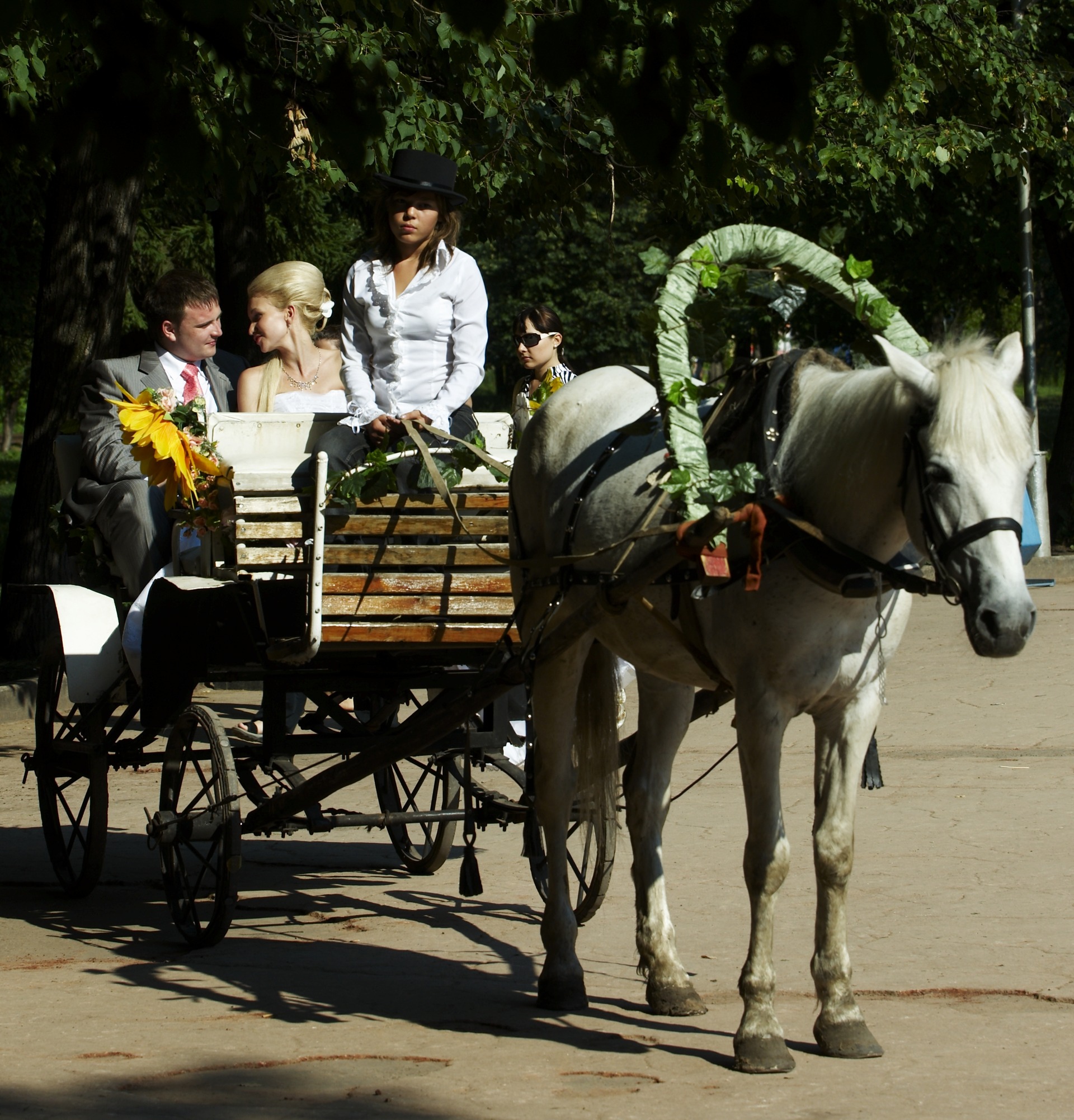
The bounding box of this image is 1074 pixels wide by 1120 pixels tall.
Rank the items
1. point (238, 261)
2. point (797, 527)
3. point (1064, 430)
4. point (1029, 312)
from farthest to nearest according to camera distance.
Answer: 1. point (1064, 430)
2. point (1029, 312)
3. point (238, 261)
4. point (797, 527)

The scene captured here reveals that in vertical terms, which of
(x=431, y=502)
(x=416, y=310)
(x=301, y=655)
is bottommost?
(x=301, y=655)

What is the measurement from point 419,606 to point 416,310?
3.98 feet

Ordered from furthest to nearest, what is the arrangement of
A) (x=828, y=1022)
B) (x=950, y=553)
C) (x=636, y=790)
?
(x=636, y=790), (x=828, y=1022), (x=950, y=553)

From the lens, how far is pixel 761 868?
14.2 feet

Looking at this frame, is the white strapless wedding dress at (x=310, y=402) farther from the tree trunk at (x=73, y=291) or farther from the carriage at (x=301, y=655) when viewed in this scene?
the tree trunk at (x=73, y=291)

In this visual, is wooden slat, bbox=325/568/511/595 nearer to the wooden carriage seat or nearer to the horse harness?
the wooden carriage seat

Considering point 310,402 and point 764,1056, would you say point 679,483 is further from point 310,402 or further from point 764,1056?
point 310,402

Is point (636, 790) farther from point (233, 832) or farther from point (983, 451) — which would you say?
point (983, 451)

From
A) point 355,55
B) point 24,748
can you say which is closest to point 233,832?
point 24,748

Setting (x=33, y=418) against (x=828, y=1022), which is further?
(x=33, y=418)

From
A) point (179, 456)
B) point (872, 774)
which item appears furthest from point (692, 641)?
point (872, 774)

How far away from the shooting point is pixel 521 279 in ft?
173

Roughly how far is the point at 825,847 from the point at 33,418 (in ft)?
28.6

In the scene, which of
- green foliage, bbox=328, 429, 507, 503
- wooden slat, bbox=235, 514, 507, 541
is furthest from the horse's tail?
green foliage, bbox=328, 429, 507, 503
